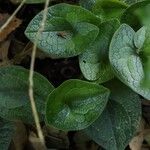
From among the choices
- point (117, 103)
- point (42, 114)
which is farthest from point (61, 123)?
point (117, 103)

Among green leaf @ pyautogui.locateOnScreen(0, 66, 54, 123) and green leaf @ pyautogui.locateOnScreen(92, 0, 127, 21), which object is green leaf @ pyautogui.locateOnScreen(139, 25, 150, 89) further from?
green leaf @ pyautogui.locateOnScreen(0, 66, 54, 123)

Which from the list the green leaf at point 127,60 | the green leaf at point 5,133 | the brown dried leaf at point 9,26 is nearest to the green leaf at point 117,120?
the green leaf at point 127,60

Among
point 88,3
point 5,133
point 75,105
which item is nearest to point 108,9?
point 88,3

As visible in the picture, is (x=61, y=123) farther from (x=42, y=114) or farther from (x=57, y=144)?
(x=57, y=144)

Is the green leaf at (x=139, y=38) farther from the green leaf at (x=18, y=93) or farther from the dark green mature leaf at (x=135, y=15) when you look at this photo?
the green leaf at (x=18, y=93)

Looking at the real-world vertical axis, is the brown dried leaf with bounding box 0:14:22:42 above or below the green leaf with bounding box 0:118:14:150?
above

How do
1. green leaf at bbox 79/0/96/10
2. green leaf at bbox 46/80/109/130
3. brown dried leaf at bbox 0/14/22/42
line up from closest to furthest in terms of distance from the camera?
green leaf at bbox 46/80/109/130 → green leaf at bbox 79/0/96/10 → brown dried leaf at bbox 0/14/22/42

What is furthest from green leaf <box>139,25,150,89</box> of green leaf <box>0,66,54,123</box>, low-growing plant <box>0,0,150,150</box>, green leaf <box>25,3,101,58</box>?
green leaf <box>0,66,54,123</box>

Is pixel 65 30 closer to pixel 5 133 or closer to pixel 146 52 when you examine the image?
pixel 146 52
